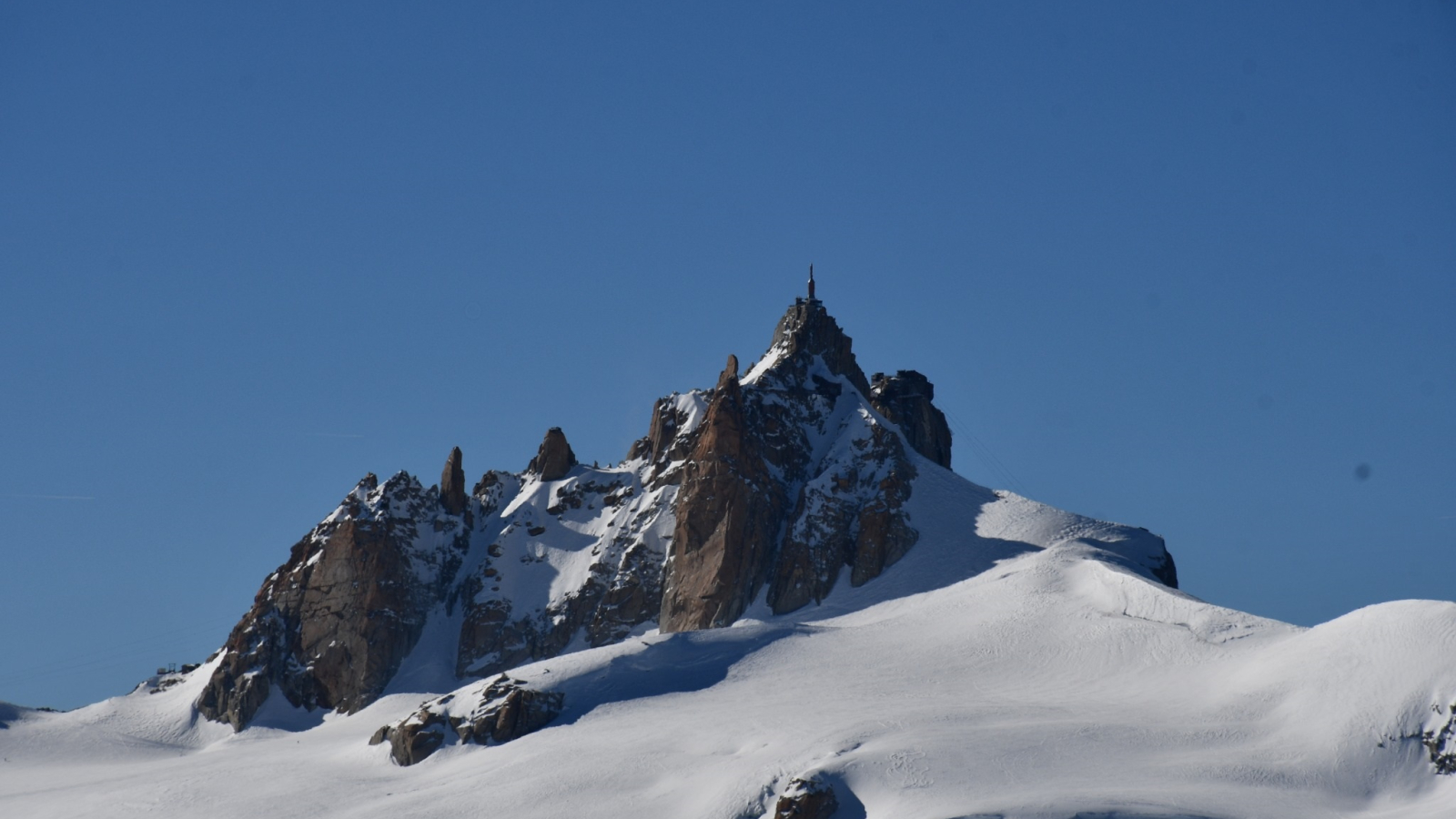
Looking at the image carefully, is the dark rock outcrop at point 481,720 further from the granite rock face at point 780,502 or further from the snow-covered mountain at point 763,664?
the granite rock face at point 780,502

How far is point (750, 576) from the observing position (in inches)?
6156

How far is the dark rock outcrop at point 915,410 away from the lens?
188125 millimetres

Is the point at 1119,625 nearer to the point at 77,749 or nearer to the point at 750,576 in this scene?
the point at 750,576

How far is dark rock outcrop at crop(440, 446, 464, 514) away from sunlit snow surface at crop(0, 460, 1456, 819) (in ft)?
76.6

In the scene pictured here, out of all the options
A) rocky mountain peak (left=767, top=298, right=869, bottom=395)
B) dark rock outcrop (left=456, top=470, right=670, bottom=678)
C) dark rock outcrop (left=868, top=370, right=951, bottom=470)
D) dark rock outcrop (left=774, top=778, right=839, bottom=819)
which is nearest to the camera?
dark rock outcrop (left=774, top=778, right=839, bottom=819)

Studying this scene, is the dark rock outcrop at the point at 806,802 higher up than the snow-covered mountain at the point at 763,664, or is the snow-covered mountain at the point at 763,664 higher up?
the snow-covered mountain at the point at 763,664

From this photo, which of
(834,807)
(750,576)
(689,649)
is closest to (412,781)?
(689,649)

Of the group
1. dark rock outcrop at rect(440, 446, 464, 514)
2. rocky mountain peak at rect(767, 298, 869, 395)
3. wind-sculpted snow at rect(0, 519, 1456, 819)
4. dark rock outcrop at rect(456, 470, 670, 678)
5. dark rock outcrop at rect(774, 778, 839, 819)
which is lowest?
dark rock outcrop at rect(774, 778, 839, 819)

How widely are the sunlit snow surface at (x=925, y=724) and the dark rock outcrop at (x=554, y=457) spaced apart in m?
29.1

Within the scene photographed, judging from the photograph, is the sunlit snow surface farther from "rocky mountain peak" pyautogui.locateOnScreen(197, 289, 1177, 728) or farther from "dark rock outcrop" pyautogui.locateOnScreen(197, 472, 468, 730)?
"rocky mountain peak" pyautogui.locateOnScreen(197, 289, 1177, 728)

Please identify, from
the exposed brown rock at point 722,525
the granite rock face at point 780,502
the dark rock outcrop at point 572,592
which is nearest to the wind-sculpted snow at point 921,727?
the granite rock face at point 780,502

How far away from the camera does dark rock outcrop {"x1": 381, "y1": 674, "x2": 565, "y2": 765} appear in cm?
12481

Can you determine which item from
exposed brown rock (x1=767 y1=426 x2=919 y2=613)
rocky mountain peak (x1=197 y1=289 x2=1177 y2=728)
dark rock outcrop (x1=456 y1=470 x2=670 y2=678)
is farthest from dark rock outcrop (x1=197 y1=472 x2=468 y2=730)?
exposed brown rock (x1=767 y1=426 x2=919 y2=613)

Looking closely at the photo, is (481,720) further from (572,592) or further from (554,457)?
(554,457)
